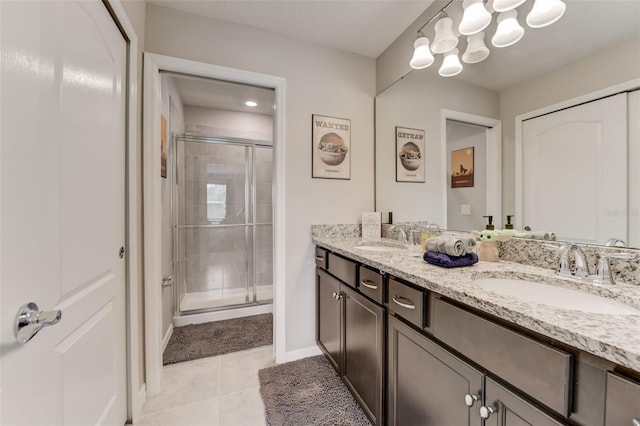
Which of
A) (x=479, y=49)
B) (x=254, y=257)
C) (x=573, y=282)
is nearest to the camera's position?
(x=573, y=282)

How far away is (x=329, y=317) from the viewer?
1.75 m

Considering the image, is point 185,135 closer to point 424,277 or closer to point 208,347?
point 208,347

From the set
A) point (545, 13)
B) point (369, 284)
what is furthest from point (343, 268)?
point (545, 13)

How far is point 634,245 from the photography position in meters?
0.87

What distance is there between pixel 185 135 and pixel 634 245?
3.39 metres

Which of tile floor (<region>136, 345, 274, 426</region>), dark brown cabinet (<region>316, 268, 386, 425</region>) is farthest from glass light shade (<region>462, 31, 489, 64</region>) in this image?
tile floor (<region>136, 345, 274, 426</region>)

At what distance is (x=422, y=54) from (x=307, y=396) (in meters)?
2.29

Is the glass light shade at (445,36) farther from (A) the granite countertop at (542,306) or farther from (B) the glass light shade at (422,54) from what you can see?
(A) the granite countertop at (542,306)

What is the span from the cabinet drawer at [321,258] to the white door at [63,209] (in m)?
1.19

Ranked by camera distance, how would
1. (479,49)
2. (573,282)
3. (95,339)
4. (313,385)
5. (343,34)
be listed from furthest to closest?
1. (343,34)
2. (313,385)
3. (479,49)
4. (95,339)
5. (573,282)

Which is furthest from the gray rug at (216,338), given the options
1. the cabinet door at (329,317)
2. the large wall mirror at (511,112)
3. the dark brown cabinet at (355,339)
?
the large wall mirror at (511,112)

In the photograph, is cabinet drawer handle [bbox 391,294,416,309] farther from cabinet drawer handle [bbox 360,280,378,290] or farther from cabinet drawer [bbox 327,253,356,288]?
cabinet drawer [bbox 327,253,356,288]

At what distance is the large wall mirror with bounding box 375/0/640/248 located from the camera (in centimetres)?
90

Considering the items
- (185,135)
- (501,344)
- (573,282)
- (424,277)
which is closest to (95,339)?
(424,277)
